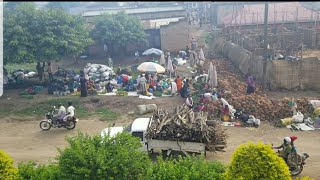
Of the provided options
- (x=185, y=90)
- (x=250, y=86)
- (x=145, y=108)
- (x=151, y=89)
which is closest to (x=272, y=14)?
(x=250, y=86)

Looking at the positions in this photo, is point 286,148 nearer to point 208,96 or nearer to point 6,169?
point 208,96

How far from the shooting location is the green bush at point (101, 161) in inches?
314

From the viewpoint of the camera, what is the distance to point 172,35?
98.5 ft

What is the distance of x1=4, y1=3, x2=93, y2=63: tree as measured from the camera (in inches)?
769

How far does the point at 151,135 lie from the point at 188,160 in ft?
8.94

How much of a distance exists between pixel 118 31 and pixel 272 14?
597 inches

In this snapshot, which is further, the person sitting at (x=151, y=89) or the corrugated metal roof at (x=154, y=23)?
the corrugated metal roof at (x=154, y=23)

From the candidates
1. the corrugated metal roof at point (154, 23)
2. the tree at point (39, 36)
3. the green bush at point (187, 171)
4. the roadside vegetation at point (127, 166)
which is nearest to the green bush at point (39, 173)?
the roadside vegetation at point (127, 166)

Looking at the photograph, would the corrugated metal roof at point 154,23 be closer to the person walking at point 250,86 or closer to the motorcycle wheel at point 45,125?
the person walking at point 250,86

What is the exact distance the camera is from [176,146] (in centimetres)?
1148

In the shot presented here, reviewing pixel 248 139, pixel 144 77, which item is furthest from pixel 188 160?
pixel 144 77

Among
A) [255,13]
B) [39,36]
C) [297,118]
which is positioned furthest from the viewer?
[255,13]

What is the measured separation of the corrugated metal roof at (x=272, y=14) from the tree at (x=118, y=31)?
846 centimetres

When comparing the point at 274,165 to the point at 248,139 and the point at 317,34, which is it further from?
the point at 317,34
